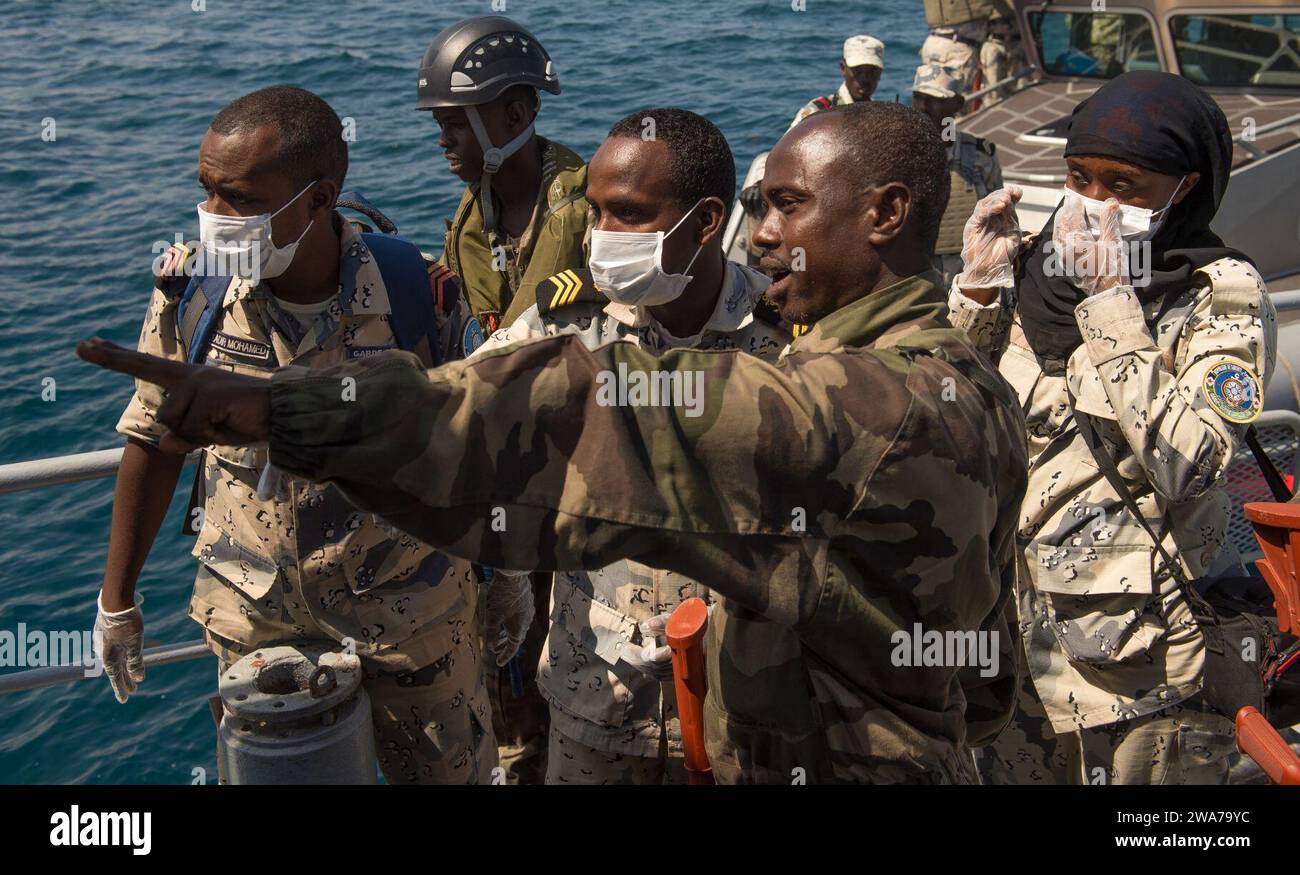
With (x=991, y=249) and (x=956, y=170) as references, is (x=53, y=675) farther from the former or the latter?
(x=956, y=170)

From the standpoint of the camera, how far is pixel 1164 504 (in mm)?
3311

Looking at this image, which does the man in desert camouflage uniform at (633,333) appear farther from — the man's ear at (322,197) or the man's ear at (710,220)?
the man's ear at (322,197)

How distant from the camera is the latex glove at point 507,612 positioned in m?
3.88

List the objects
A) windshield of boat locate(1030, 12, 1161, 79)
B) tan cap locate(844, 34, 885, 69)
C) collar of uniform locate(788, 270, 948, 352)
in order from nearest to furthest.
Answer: collar of uniform locate(788, 270, 948, 352), tan cap locate(844, 34, 885, 69), windshield of boat locate(1030, 12, 1161, 79)

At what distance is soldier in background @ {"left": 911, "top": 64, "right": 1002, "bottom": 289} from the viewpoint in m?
6.93

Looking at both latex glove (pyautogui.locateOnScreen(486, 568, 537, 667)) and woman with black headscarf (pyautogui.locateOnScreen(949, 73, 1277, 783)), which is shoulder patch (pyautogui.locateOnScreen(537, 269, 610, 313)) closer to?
latex glove (pyautogui.locateOnScreen(486, 568, 537, 667))

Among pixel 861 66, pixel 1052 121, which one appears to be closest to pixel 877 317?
pixel 861 66

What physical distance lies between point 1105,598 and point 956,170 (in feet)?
13.3

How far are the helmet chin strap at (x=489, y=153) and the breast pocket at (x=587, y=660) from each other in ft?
6.00

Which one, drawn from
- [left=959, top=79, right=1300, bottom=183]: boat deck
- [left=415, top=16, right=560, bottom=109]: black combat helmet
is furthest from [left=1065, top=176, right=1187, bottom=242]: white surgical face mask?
[left=959, top=79, right=1300, bottom=183]: boat deck

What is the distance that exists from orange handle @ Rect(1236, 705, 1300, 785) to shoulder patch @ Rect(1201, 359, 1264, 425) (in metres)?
0.64

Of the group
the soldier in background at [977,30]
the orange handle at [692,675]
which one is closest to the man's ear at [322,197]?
the orange handle at [692,675]

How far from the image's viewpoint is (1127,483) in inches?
131
